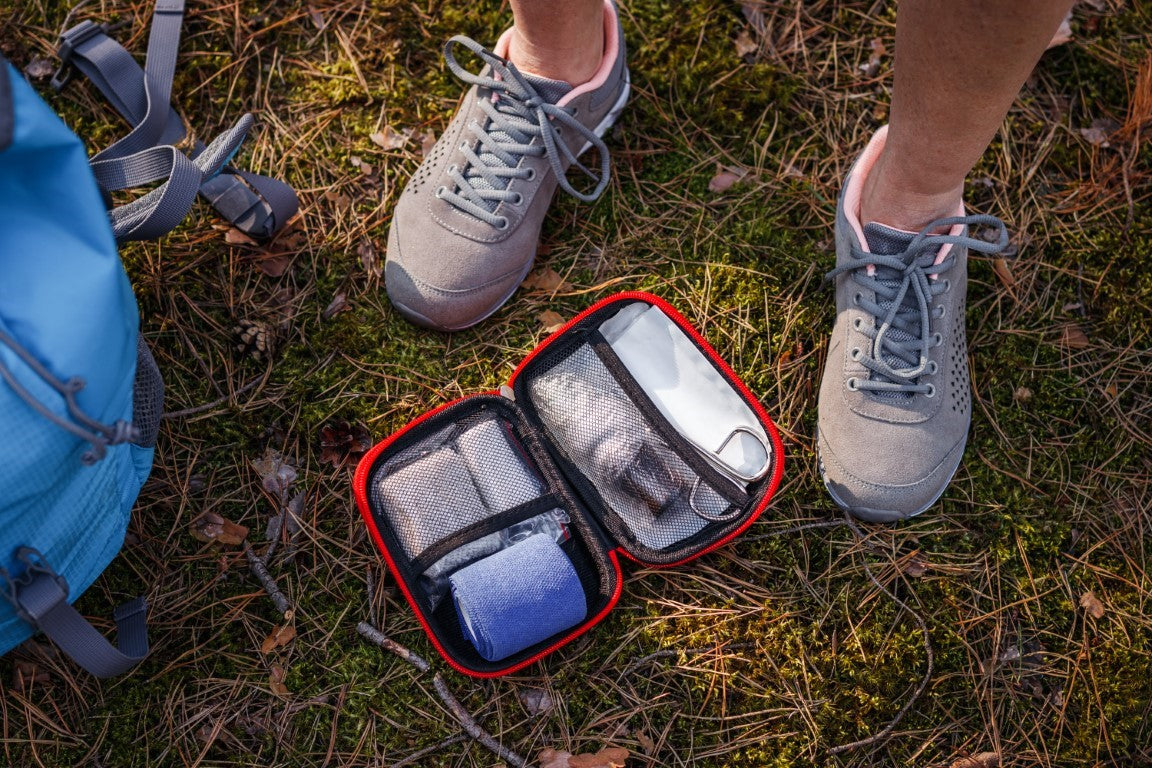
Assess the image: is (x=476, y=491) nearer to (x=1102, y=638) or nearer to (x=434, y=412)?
(x=434, y=412)

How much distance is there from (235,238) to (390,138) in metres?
0.62

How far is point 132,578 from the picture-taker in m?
2.29

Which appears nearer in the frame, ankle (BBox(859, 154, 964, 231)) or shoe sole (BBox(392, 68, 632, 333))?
ankle (BBox(859, 154, 964, 231))

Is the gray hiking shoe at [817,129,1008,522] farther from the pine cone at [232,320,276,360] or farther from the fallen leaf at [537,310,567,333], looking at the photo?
the pine cone at [232,320,276,360]

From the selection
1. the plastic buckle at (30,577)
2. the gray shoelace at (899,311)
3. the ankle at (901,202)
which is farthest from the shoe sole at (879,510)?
the plastic buckle at (30,577)

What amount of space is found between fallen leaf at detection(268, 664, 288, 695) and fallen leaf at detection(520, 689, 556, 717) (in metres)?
0.69

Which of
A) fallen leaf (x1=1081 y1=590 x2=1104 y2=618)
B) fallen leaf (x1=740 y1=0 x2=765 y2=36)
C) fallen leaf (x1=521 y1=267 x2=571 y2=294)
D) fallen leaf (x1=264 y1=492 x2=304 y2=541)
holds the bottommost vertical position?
fallen leaf (x1=1081 y1=590 x2=1104 y2=618)

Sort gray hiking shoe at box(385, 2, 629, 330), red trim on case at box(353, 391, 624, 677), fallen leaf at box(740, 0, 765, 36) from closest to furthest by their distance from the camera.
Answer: red trim on case at box(353, 391, 624, 677)
gray hiking shoe at box(385, 2, 629, 330)
fallen leaf at box(740, 0, 765, 36)

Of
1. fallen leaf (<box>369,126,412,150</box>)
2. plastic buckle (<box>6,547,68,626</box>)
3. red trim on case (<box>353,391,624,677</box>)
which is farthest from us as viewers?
fallen leaf (<box>369,126,412,150</box>)

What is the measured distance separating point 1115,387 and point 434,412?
7.25 ft

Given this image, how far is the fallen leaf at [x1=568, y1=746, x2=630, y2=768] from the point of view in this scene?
221 centimetres

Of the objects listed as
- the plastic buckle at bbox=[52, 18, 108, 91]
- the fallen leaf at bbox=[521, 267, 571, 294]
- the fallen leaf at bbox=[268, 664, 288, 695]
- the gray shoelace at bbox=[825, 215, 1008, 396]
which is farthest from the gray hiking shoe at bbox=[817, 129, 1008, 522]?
the plastic buckle at bbox=[52, 18, 108, 91]

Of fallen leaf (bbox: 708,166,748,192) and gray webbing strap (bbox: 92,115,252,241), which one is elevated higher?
gray webbing strap (bbox: 92,115,252,241)

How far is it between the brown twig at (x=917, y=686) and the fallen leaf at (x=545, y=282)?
1183mm
